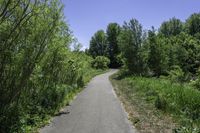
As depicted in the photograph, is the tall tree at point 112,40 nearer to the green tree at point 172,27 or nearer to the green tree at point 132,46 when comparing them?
the green tree at point 172,27

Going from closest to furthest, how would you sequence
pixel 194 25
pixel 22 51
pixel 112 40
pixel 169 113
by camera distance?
pixel 22 51 < pixel 169 113 < pixel 194 25 < pixel 112 40

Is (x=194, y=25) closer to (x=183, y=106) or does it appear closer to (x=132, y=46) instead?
(x=132, y=46)

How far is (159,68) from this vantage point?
174 feet

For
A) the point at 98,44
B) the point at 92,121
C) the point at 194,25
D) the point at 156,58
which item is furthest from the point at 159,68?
the point at 98,44

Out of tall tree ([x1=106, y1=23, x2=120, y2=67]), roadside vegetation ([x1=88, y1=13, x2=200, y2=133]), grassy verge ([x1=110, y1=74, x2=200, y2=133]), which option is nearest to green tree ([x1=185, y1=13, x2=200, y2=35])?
roadside vegetation ([x1=88, y1=13, x2=200, y2=133])

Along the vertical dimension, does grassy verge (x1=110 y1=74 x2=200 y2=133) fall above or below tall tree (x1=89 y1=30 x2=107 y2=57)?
below

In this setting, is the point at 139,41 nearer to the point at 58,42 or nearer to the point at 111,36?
the point at 58,42

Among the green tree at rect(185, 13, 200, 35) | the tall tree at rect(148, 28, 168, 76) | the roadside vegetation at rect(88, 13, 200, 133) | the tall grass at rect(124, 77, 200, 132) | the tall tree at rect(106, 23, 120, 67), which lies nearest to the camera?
the tall grass at rect(124, 77, 200, 132)

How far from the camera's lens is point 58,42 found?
51.9 ft

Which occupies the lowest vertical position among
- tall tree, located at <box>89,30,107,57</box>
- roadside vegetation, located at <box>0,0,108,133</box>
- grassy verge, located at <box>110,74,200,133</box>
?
grassy verge, located at <box>110,74,200,133</box>

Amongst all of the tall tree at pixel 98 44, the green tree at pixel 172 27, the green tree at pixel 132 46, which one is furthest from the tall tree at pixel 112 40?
the green tree at pixel 132 46

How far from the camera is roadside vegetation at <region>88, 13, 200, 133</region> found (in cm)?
1468

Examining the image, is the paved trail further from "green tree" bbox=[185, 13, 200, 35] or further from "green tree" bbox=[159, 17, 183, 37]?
"green tree" bbox=[159, 17, 183, 37]

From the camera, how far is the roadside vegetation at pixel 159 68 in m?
14.7
